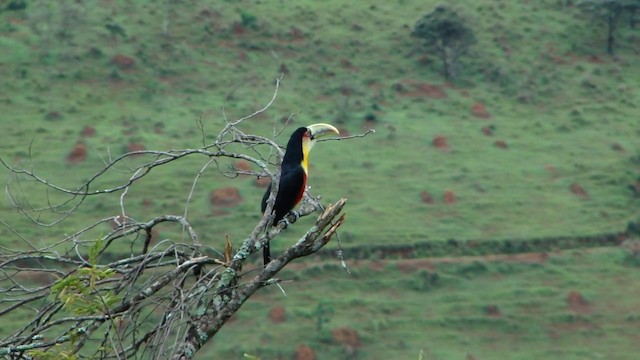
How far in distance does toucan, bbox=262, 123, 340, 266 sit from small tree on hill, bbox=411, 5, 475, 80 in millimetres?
29699

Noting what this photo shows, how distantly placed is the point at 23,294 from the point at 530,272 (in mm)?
21664

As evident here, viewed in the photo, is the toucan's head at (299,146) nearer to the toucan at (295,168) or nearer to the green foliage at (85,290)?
the toucan at (295,168)

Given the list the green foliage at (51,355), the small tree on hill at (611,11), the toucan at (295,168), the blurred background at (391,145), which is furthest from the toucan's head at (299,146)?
the small tree on hill at (611,11)

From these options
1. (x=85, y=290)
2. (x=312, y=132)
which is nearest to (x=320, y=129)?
(x=312, y=132)

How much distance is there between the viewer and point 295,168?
7.86m

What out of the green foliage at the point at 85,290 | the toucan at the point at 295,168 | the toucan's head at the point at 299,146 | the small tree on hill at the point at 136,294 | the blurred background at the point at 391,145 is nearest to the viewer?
the green foliage at the point at 85,290

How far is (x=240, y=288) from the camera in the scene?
587cm

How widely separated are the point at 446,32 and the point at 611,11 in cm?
737

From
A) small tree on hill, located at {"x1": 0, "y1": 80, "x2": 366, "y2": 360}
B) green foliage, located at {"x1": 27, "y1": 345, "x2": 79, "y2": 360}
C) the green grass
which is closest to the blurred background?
the green grass

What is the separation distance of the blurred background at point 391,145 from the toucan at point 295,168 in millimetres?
13557

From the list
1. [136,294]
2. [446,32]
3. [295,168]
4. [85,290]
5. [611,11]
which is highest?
[85,290]

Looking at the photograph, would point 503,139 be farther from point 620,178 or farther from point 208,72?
point 208,72

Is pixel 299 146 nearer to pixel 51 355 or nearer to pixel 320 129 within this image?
pixel 320 129

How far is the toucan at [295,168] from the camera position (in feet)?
25.4
